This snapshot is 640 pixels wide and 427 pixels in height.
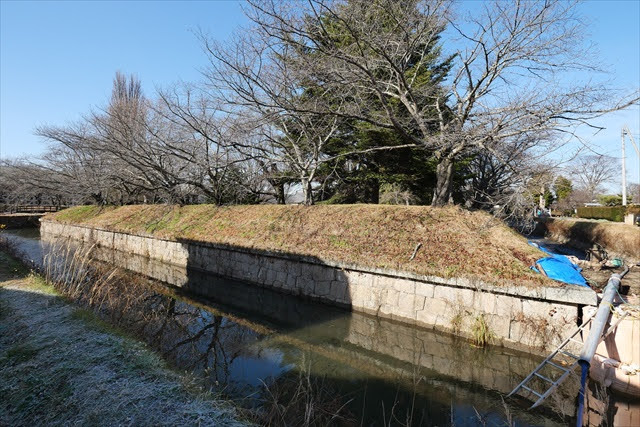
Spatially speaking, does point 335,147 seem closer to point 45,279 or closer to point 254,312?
point 254,312

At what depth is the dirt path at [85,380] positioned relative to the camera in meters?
3.30

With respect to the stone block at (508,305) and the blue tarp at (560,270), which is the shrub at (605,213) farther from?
the stone block at (508,305)

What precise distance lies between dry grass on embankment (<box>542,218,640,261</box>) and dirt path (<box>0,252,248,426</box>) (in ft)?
49.6

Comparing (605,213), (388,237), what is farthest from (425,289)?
(605,213)

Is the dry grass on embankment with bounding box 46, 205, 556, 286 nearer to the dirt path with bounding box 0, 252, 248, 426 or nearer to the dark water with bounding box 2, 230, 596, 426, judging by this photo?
the dark water with bounding box 2, 230, 596, 426

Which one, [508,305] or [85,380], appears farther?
[508,305]

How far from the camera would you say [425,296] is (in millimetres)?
7285

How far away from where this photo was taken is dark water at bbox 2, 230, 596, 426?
14.3 ft

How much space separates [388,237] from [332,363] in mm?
3916

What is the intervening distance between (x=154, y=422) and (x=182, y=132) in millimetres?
13658

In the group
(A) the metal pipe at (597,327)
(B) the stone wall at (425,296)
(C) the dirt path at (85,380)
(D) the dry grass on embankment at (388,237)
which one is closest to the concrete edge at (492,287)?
(B) the stone wall at (425,296)

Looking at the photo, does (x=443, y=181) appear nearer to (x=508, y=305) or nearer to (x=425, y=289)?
(x=425, y=289)

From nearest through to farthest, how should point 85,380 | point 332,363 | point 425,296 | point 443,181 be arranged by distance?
point 85,380 < point 332,363 < point 425,296 < point 443,181

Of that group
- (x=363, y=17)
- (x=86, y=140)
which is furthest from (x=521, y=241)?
(x=86, y=140)
